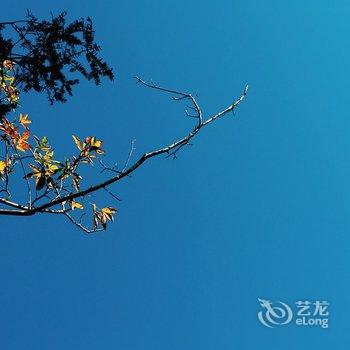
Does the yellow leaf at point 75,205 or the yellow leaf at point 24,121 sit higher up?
the yellow leaf at point 24,121

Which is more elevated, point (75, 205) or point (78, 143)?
point (78, 143)

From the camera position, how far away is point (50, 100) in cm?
422

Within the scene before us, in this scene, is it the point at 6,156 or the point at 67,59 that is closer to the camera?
the point at 67,59

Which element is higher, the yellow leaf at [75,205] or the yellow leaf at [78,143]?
the yellow leaf at [78,143]

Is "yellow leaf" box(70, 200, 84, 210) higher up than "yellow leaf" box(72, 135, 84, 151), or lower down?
lower down

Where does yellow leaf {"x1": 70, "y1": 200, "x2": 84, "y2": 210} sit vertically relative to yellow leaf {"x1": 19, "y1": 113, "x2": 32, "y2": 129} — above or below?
below

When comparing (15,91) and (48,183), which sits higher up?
(15,91)

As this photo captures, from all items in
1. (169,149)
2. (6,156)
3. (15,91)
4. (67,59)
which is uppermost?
(15,91)

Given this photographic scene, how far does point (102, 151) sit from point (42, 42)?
158 centimetres

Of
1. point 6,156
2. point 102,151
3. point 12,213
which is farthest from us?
point 102,151

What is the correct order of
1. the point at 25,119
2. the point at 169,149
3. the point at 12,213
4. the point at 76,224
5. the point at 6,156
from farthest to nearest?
1. the point at 25,119
2. the point at 6,156
3. the point at 76,224
4. the point at 12,213
5. the point at 169,149

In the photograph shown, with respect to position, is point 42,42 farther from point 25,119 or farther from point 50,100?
point 25,119

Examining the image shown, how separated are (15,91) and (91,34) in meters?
1.76

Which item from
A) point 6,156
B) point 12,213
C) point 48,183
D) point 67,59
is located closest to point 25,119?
point 6,156
